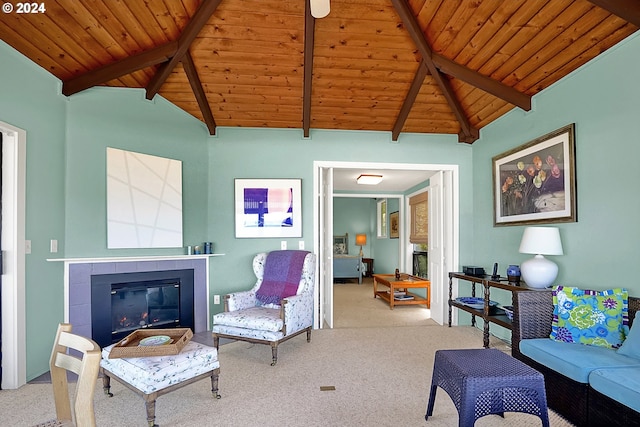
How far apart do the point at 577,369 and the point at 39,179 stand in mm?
4152

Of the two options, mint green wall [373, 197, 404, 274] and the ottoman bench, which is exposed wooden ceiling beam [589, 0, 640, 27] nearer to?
the ottoman bench

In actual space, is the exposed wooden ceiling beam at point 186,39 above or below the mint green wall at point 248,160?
above

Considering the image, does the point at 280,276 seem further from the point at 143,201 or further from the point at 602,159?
the point at 602,159

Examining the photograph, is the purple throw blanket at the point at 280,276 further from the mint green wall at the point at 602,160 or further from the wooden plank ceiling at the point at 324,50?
the mint green wall at the point at 602,160

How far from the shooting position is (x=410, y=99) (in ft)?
12.8

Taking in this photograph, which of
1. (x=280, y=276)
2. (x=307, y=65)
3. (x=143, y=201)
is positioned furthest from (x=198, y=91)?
(x=280, y=276)

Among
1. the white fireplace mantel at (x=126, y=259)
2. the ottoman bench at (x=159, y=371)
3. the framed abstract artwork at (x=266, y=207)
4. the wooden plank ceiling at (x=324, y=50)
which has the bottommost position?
the ottoman bench at (x=159, y=371)

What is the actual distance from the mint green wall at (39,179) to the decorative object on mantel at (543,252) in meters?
4.17

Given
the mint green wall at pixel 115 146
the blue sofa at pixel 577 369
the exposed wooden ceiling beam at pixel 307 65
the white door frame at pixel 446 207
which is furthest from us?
the white door frame at pixel 446 207

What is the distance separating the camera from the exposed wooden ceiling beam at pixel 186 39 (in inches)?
111

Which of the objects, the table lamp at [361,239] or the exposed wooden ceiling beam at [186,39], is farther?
the table lamp at [361,239]

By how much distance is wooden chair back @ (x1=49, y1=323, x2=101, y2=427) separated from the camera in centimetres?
111

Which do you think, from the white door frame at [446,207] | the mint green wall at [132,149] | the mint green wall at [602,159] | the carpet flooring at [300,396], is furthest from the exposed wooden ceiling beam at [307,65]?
the carpet flooring at [300,396]

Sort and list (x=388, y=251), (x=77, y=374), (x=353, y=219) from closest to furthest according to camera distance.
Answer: (x=77, y=374) → (x=388, y=251) → (x=353, y=219)
